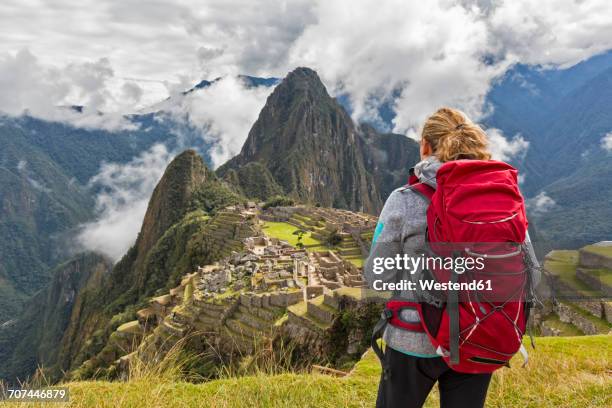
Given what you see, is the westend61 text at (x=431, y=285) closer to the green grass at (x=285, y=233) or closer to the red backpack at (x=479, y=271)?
the red backpack at (x=479, y=271)

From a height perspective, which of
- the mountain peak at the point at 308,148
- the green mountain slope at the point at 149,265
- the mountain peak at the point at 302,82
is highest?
the mountain peak at the point at 302,82

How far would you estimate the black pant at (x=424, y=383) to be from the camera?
2545mm

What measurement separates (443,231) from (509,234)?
0.33 meters

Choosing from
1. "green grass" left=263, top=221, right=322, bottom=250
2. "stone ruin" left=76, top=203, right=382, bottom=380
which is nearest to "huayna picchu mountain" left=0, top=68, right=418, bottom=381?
"green grass" left=263, top=221, right=322, bottom=250

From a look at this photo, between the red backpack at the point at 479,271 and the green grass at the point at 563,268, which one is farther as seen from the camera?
the green grass at the point at 563,268

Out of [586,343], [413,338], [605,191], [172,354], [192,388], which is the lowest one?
[586,343]

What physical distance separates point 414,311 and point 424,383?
0.47 m

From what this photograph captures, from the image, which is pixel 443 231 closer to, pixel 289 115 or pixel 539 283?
pixel 539 283

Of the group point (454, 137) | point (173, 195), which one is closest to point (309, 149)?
point (173, 195)

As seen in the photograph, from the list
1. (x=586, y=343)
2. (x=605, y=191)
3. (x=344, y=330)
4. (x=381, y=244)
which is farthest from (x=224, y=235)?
(x=605, y=191)

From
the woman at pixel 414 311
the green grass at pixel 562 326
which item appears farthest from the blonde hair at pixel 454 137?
the green grass at pixel 562 326

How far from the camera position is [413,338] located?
8.13 feet

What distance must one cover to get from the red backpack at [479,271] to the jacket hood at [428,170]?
0.18 metres

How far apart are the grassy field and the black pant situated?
1.82 meters
